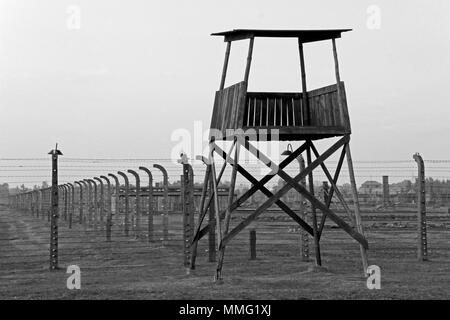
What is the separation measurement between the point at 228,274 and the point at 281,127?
138 inches

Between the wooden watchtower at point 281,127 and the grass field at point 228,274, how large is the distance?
0.92m

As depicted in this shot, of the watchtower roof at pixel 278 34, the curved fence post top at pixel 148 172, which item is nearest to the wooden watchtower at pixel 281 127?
the watchtower roof at pixel 278 34

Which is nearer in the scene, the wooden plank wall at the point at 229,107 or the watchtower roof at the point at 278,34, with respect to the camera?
the wooden plank wall at the point at 229,107

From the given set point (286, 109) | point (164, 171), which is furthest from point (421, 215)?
point (164, 171)

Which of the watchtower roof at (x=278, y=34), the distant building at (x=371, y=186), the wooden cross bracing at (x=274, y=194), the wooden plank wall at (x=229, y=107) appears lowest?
→ the distant building at (x=371, y=186)

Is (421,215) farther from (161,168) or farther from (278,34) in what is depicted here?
(161,168)

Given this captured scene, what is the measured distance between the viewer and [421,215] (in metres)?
18.0

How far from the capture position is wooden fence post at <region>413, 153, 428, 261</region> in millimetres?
17578

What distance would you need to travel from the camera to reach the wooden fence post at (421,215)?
17.6m

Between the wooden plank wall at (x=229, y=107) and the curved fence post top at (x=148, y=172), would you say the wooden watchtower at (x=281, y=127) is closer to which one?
the wooden plank wall at (x=229, y=107)

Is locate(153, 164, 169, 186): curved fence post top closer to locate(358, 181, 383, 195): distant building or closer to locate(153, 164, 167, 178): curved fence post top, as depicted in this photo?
locate(153, 164, 167, 178): curved fence post top
